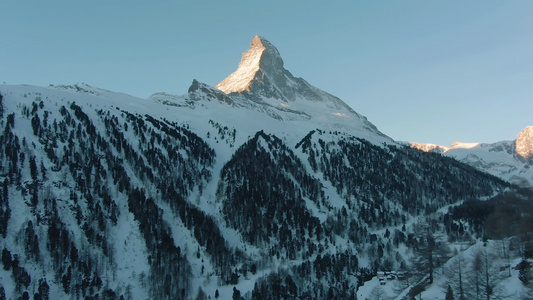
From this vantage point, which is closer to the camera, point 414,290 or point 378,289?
point 414,290

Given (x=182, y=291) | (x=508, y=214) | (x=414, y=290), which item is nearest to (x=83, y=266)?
(x=182, y=291)

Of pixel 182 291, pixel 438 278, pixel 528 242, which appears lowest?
pixel 182 291

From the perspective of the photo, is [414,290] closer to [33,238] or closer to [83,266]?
[83,266]

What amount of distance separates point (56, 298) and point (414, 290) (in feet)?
476

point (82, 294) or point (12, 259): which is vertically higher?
point (12, 259)

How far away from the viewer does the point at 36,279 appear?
18275 cm

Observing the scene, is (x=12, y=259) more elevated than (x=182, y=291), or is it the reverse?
(x=12, y=259)

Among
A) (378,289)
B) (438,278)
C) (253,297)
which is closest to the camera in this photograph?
Result: (438,278)

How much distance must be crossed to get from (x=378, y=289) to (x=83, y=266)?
136749 mm

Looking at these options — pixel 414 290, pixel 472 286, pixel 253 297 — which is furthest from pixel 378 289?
pixel 253 297

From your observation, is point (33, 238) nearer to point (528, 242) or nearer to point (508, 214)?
point (528, 242)

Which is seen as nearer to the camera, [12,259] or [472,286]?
[472,286]

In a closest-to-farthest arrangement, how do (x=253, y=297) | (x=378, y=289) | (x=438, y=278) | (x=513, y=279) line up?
(x=513, y=279)
(x=438, y=278)
(x=378, y=289)
(x=253, y=297)

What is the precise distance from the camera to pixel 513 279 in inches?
3819
